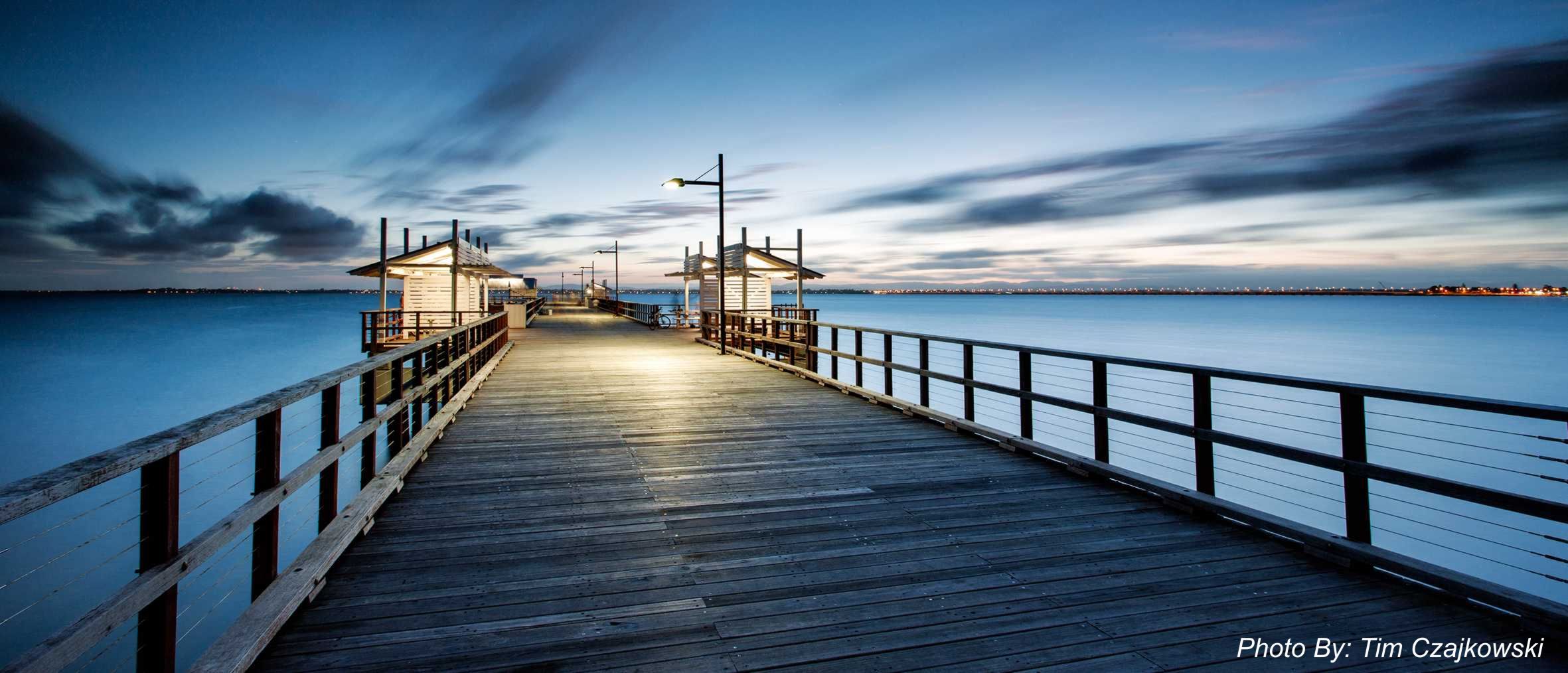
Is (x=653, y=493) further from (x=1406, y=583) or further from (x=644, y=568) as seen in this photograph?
(x=1406, y=583)

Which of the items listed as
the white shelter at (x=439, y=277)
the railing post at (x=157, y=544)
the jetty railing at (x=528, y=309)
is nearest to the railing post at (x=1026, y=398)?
the railing post at (x=157, y=544)

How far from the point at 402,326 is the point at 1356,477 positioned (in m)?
25.8

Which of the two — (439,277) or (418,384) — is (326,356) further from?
(418,384)

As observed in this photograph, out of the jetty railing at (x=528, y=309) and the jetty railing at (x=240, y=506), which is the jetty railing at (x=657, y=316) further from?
the jetty railing at (x=240, y=506)

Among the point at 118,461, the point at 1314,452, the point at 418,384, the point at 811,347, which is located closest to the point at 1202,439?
the point at 1314,452

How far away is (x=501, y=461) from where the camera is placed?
6125 mm

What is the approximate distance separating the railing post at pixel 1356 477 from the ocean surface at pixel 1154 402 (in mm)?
110

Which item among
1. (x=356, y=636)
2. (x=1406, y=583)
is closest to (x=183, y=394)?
(x=356, y=636)

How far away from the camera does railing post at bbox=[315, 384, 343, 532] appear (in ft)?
13.2

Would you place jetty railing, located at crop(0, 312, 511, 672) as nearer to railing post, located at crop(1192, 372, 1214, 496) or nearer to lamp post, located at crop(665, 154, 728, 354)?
railing post, located at crop(1192, 372, 1214, 496)

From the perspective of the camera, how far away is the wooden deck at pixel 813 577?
9.79 ft

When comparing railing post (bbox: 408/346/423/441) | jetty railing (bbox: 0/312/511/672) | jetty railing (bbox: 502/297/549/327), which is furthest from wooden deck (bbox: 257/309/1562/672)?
jetty railing (bbox: 502/297/549/327)

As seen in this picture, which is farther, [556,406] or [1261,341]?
[1261,341]

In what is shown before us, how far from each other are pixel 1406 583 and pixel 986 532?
1.98 meters
